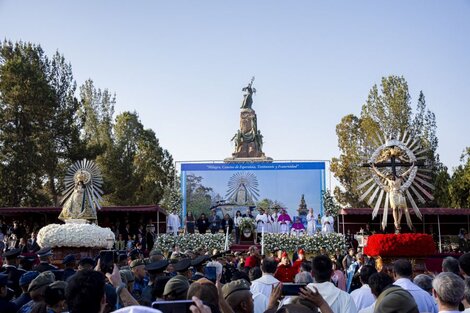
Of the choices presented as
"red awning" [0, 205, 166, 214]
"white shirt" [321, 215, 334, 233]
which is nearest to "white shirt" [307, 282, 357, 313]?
"white shirt" [321, 215, 334, 233]

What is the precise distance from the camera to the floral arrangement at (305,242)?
936 inches

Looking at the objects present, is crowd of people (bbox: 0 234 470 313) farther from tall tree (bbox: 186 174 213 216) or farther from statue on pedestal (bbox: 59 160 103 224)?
tall tree (bbox: 186 174 213 216)

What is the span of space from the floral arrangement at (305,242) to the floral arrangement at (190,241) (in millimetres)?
2101

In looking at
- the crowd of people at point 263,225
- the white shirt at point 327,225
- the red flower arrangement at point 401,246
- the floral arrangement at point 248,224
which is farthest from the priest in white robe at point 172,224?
the red flower arrangement at point 401,246

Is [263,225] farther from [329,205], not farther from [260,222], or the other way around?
[329,205]

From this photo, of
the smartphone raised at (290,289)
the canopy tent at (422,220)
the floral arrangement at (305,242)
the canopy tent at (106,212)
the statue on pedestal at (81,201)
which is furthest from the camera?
the canopy tent at (422,220)

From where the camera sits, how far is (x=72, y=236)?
15688 mm

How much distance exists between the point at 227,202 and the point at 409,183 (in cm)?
1801

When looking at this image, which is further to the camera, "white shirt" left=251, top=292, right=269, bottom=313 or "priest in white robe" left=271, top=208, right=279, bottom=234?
"priest in white robe" left=271, top=208, right=279, bottom=234

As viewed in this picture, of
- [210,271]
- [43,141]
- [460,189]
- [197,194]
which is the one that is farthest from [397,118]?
[210,271]

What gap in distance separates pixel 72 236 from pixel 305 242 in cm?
1128

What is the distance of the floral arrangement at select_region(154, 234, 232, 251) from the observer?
79.5ft

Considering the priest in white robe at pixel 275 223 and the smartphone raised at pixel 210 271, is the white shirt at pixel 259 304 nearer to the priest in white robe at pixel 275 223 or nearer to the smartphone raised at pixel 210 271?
the smartphone raised at pixel 210 271

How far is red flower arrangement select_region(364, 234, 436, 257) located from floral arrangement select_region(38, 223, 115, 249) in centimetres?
746
